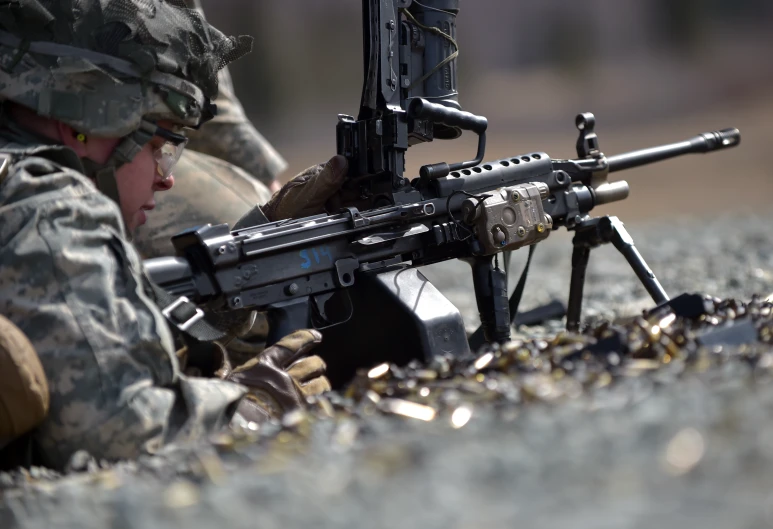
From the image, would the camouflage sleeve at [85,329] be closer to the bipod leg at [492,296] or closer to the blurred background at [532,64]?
the bipod leg at [492,296]

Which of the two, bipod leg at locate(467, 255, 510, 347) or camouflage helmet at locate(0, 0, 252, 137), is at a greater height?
camouflage helmet at locate(0, 0, 252, 137)

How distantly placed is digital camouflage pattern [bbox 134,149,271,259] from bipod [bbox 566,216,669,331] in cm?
195

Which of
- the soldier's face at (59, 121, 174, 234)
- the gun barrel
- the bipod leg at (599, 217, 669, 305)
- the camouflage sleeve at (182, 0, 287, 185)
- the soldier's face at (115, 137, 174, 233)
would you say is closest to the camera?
the soldier's face at (59, 121, 174, 234)

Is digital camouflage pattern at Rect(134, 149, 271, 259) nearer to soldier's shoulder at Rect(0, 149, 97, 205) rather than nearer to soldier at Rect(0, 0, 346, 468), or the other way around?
soldier at Rect(0, 0, 346, 468)

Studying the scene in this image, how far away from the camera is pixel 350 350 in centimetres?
473

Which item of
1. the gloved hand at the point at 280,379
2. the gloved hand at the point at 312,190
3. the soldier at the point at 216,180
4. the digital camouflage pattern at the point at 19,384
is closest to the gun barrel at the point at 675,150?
the gloved hand at the point at 312,190

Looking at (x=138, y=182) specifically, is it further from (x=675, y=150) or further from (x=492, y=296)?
(x=675, y=150)

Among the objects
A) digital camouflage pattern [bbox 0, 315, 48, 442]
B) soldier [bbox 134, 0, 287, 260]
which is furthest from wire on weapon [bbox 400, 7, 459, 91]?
digital camouflage pattern [bbox 0, 315, 48, 442]

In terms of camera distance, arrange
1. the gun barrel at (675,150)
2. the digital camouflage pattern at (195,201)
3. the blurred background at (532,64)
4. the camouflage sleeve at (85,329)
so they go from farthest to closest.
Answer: the blurred background at (532,64) < the digital camouflage pattern at (195,201) < the gun barrel at (675,150) < the camouflage sleeve at (85,329)

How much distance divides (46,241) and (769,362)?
205 cm

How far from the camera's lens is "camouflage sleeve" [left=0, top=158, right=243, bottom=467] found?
3090mm

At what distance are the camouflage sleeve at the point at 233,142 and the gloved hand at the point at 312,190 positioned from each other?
8.67ft

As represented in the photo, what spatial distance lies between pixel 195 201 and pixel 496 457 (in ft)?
13.9

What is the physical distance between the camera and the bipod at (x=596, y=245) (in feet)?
17.4
